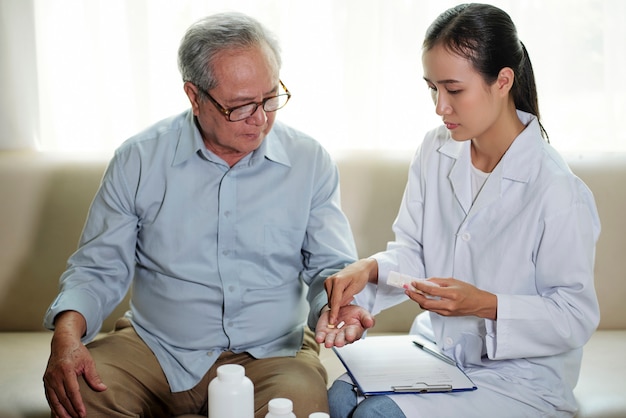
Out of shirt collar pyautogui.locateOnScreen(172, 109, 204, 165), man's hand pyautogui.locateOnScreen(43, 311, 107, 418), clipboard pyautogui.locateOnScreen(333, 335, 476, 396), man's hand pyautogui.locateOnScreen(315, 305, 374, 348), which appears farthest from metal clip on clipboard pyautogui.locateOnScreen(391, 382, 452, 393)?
shirt collar pyautogui.locateOnScreen(172, 109, 204, 165)

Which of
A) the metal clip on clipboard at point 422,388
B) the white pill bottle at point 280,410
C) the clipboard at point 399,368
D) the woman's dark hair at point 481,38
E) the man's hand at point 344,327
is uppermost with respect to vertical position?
the woman's dark hair at point 481,38

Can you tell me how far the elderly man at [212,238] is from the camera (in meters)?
1.96

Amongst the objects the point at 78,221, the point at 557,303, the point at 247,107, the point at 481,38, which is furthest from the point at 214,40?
the point at 557,303

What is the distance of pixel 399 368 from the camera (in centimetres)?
189

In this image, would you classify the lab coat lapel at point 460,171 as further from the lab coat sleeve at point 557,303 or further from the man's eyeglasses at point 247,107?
the man's eyeglasses at point 247,107

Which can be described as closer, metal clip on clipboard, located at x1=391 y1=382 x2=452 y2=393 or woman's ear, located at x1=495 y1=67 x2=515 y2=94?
metal clip on clipboard, located at x1=391 y1=382 x2=452 y2=393

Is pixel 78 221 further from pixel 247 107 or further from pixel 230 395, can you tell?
pixel 230 395

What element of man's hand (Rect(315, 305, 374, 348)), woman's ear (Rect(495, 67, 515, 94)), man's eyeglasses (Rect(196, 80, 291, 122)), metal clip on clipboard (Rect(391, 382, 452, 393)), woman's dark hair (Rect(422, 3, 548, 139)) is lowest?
metal clip on clipboard (Rect(391, 382, 452, 393))

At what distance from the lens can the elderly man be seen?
196cm

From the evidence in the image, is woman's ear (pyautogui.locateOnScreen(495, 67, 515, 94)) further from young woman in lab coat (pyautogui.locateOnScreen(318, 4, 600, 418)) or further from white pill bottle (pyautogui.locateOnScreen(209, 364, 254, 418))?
white pill bottle (pyautogui.locateOnScreen(209, 364, 254, 418))

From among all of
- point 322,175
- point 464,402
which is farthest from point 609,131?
point 464,402

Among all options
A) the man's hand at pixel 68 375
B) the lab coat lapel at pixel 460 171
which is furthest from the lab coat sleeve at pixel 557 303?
the man's hand at pixel 68 375

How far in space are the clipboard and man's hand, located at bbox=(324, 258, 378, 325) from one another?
0.15 meters

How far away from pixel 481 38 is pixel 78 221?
55.6 inches
